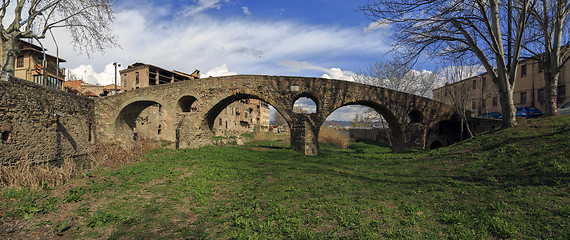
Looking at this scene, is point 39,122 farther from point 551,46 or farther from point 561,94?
point 561,94

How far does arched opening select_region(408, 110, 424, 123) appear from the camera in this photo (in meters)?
20.6

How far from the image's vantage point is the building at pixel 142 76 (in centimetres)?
3706

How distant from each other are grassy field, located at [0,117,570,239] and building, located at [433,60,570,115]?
1294 cm

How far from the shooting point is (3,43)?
1462cm

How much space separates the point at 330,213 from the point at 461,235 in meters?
2.34

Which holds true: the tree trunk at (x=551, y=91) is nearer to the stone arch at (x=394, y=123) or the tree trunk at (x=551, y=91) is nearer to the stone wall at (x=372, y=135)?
the stone arch at (x=394, y=123)

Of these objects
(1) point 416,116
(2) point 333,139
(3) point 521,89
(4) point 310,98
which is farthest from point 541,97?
(4) point 310,98

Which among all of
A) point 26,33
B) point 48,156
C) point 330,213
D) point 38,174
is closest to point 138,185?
point 38,174

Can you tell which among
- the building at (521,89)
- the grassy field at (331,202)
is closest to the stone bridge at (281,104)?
the building at (521,89)

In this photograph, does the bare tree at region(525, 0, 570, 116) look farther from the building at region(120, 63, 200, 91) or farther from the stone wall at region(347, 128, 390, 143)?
the building at region(120, 63, 200, 91)

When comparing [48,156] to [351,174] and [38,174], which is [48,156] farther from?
[351,174]

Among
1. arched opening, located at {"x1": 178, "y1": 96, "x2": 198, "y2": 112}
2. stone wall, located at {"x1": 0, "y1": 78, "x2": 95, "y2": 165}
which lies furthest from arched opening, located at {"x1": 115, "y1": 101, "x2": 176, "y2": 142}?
stone wall, located at {"x1": 0, "y1": 78, "x2": 95, "y2": 165}

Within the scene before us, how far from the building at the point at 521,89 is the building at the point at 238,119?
2891cm

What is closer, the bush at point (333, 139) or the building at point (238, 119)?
the bush at point (333, 139)
